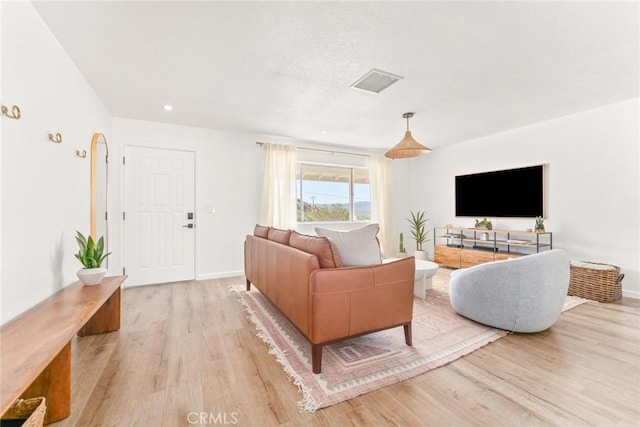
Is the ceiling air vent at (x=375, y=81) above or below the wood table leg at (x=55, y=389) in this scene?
above

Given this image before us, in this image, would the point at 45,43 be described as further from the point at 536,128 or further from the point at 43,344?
the point at 536,128

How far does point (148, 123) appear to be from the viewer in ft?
13.3

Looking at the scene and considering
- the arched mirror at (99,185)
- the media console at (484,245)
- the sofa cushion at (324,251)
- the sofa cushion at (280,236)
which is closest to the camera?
the sofa cushion at (324,251)

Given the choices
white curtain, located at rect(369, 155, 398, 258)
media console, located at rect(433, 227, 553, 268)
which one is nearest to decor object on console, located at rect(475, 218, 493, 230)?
media console, located at rect(433, 227, 553, 268)

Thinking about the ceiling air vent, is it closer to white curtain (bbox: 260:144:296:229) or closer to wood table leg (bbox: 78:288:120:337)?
white curtain (bbox: 260:144:296:229)

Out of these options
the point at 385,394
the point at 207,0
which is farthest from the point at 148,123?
the point at 385,394

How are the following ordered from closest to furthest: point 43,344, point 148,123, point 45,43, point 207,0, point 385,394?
point 43,344 < point 385,394 < point 207,0 < point 45,43 < point 148,123

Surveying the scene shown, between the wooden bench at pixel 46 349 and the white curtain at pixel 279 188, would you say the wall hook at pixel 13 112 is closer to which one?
the wooden bench at pixel 46 349

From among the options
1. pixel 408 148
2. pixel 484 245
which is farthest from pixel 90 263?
pixel 484 245

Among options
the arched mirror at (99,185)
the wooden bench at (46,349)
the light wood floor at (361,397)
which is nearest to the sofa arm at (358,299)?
the light wood floor at (361,397)

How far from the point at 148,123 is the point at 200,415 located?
3.96 m

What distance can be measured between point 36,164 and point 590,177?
5.78 m

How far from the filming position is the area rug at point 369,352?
1.70 meters

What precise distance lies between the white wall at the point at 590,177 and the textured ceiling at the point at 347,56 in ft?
1.25
